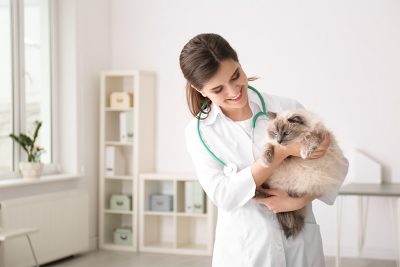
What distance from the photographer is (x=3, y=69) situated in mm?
5012

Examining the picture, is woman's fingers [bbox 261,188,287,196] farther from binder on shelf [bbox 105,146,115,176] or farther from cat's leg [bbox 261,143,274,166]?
binder on shelf [bbox 105,146,115,176]

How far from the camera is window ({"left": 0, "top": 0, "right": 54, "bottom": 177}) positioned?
5.03 meters

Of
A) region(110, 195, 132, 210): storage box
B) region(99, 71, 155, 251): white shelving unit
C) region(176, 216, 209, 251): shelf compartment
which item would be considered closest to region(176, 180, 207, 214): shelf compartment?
region(176, 216, 209, 251): shelf compartment

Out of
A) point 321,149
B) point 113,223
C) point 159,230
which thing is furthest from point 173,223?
point 321,149

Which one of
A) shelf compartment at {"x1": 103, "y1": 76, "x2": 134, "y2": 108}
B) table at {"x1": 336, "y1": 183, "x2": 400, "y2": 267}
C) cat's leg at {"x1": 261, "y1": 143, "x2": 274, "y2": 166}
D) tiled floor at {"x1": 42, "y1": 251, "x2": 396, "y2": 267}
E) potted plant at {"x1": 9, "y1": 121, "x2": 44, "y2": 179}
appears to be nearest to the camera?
cat's leg at {"x1": 261, "y1": 143, "x2": 274, "y2": 166}

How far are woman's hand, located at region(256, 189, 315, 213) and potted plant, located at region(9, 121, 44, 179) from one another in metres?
3.56

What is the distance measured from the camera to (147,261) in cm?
533

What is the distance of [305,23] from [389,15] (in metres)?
0.75

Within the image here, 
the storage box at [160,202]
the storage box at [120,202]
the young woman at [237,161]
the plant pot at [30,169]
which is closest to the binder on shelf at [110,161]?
the storage box at [120,202]

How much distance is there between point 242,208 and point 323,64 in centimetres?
384

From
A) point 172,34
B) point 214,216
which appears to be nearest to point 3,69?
point 172,34

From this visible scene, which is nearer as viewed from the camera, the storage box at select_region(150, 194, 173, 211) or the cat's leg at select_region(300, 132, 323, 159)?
the cat's leg at select_region(300, 132, 323, 159)

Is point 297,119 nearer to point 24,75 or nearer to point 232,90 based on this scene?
point 232,90

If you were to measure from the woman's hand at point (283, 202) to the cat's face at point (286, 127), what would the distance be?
0.17 meters
